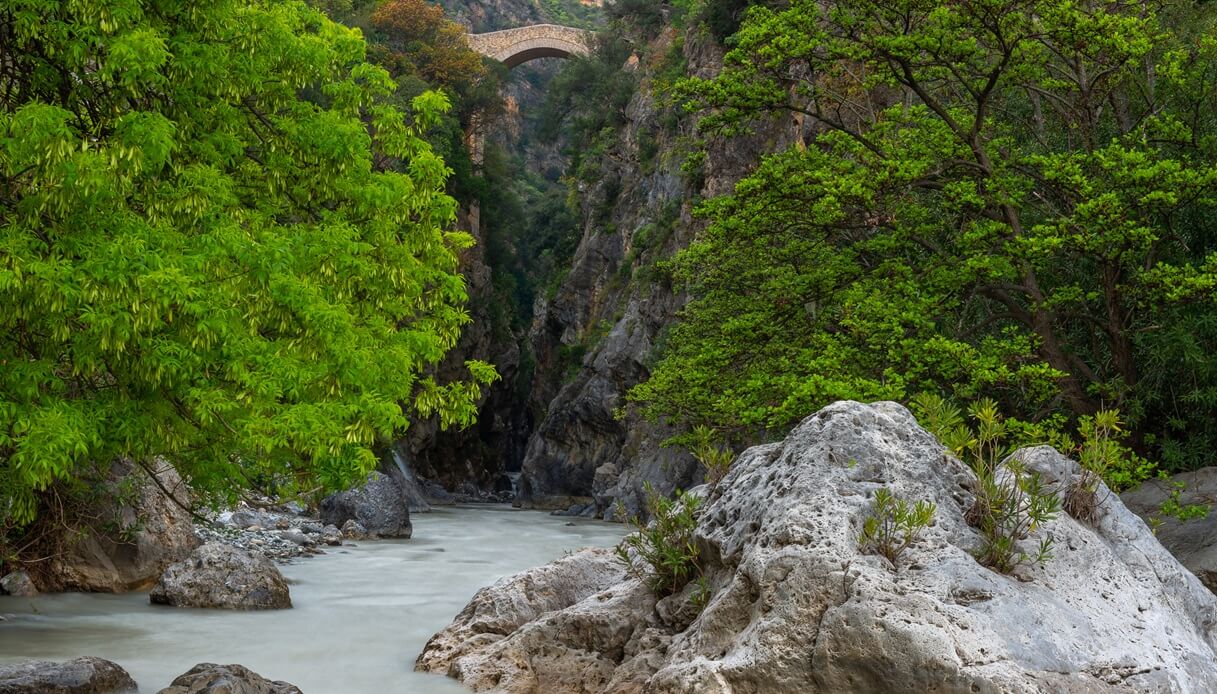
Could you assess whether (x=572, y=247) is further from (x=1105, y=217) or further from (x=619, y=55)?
(x=1105, y=217)

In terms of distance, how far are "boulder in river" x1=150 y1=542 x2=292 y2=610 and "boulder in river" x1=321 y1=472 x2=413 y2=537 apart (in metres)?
11.7

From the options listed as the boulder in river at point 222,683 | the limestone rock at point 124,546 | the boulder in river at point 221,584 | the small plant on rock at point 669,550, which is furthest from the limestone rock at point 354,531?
the boulder in river at point 222,683

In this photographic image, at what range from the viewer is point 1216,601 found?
24.8ft

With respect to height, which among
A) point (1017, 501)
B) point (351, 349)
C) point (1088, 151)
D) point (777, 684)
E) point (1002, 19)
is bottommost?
point (777, 684)

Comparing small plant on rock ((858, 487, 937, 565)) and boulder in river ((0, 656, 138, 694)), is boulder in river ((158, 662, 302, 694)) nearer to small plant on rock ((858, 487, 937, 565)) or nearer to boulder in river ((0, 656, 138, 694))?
boulder in river ((0, 656, 138, 694))

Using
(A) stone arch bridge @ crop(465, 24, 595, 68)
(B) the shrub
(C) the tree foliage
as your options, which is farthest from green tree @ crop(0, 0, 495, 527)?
(A) stone arch bridge @ crop(465, 24, 595, 68)

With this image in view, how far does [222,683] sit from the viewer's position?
696 centimetres

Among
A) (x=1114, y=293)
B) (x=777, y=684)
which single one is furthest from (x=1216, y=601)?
(x=1114, y=293)

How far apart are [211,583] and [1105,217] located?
493 inches

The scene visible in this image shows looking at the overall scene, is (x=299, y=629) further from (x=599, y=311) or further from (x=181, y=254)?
(x=599, y=311)

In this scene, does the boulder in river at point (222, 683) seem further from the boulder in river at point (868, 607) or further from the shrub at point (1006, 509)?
the shrub at point (1006, 509)

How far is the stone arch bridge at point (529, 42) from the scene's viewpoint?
7000cm

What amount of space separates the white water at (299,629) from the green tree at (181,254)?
207cm

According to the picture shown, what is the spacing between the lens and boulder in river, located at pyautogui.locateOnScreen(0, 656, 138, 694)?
23.7 ft
